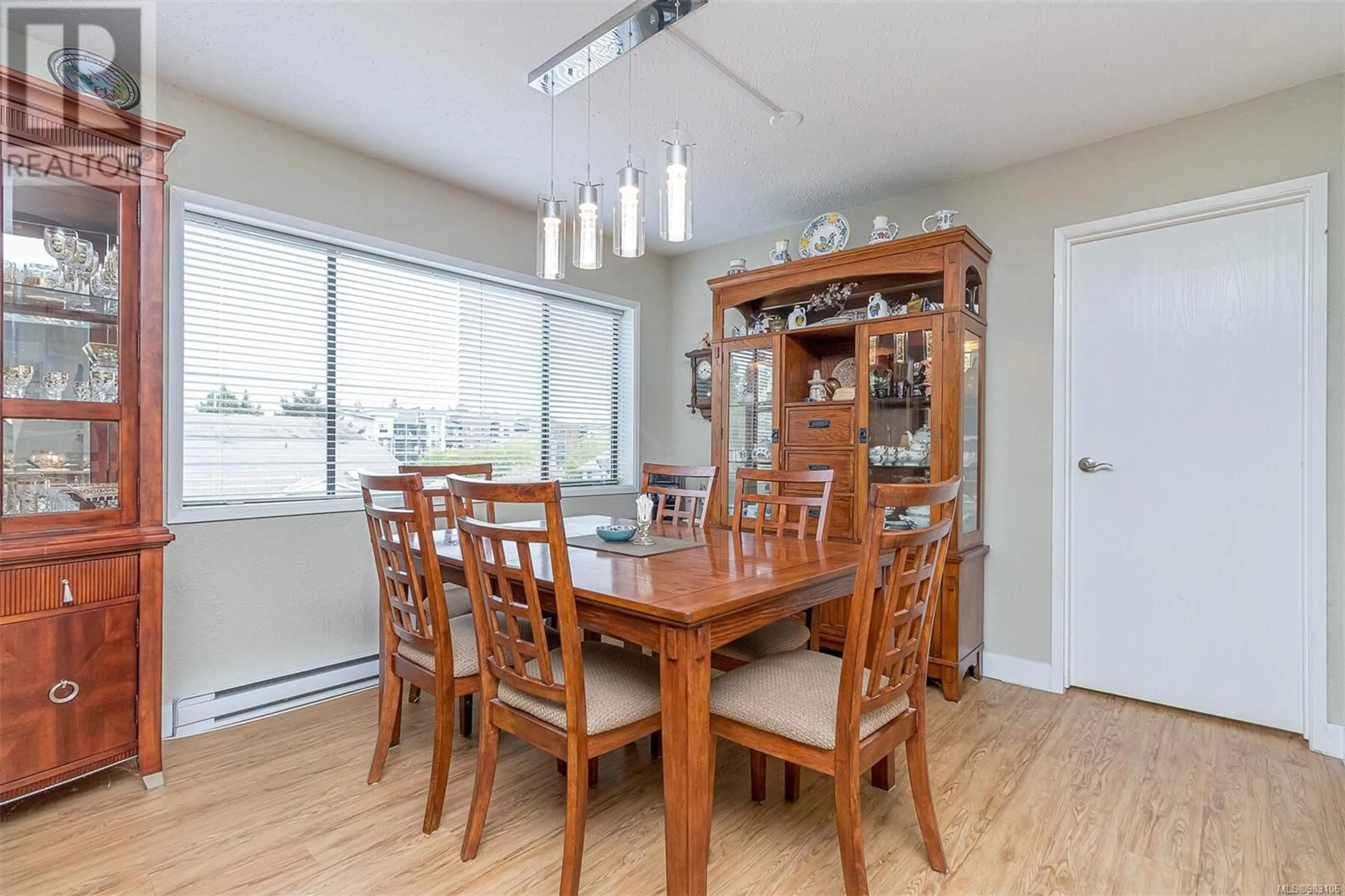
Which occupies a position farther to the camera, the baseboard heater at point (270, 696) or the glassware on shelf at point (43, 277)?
the baseboard heater at point (270, 696)

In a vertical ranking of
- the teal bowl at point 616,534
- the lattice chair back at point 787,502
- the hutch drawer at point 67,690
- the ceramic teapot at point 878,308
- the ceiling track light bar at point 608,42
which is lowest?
the hutch drawer at point 67,690

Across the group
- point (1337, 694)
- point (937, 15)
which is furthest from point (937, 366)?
point (1337, 694)

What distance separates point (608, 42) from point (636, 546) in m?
1.69

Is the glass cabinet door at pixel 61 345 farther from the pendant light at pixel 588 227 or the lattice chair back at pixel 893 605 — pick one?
the lattice chair back at pixel 893 605

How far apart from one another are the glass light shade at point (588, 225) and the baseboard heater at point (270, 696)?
2163 mm

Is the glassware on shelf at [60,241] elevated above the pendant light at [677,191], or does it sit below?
below

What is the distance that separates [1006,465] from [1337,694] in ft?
4.58

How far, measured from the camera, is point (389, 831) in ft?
6.22

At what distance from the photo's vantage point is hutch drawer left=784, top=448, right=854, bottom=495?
335 cm

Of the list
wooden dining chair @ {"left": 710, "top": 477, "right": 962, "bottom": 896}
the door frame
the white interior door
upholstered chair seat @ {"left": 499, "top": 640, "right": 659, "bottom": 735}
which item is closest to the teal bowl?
upholstered chair seat @ {"left": 499, "top": 640, "right": 659, "bottom": 735}

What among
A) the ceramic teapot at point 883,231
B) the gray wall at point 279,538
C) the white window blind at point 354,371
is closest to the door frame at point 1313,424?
the ceramic teapot at point 883,231

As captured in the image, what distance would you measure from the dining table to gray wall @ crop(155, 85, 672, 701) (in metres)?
1.33

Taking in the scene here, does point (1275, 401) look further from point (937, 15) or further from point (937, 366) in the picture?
point (937, 15)

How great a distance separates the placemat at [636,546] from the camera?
7.14 ft
